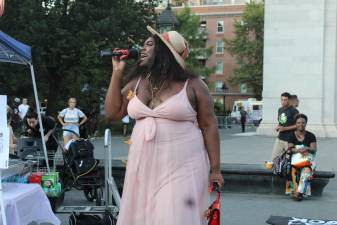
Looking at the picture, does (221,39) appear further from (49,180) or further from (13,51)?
(49,180)

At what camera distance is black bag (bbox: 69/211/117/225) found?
244 inches

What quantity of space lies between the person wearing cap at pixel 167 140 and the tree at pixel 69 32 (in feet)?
68.8

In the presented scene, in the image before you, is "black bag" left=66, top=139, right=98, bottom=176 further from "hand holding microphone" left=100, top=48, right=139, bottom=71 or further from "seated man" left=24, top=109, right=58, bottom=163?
"hand holding microphone" left=100, top=48, right=139, bottom=71

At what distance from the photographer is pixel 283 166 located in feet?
30.9

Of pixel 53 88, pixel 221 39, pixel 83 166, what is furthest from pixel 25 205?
pixel 221 39

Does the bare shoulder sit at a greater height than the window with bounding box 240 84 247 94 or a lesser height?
greater

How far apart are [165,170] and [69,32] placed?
2371 cm

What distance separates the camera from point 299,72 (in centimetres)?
2600

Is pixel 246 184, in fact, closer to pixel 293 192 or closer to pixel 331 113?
pixel 293 192

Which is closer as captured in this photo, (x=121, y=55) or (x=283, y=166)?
(x=121, y=55)

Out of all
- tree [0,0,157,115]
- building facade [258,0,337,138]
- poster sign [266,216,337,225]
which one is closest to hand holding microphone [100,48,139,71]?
poster sign [266,216,337,225]

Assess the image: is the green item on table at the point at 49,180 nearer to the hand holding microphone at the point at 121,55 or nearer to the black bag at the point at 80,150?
the black bag at the point at 80,150

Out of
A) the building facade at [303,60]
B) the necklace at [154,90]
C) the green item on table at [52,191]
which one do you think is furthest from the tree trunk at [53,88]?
the necklace at [154,90]

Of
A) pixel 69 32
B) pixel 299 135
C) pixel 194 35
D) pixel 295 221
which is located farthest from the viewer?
pixel 194 35
